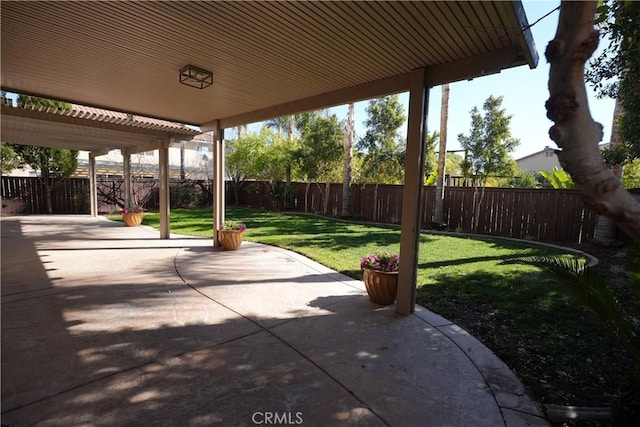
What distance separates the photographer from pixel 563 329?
3631 millimetres

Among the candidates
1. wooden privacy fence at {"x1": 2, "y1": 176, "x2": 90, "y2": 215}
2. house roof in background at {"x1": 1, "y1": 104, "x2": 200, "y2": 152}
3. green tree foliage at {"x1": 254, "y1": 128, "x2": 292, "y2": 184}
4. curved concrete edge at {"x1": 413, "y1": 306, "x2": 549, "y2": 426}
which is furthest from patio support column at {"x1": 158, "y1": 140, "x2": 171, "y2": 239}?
wooden privacy fence at {"x1": 2, "y1": 176, "x2": 90, "y2": 215}

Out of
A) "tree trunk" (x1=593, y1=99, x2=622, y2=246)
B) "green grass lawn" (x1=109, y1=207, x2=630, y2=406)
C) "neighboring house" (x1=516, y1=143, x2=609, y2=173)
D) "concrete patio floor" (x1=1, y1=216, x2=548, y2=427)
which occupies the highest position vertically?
"neighboring house" (x1=516, y1=143, x2=609, y2=173)

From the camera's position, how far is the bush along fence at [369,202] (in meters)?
8.96

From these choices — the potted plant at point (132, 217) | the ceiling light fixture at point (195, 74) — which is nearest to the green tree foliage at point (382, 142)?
the potted plant at point (132, 217)

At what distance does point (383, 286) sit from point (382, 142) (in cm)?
983

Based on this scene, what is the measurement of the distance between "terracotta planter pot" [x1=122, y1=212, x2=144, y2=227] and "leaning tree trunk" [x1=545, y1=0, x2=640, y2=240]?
11964 mm

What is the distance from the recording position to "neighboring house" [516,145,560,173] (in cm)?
3102

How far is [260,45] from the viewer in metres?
3.38

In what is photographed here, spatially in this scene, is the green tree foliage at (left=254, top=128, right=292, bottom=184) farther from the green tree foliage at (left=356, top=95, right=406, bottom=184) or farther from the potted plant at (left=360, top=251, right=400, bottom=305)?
the potted plant at (left=360, top=251, right=400, bottom=305)

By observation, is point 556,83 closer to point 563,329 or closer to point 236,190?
point 563,329

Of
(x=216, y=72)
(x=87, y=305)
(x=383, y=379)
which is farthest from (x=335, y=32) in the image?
(x=87, y=305)

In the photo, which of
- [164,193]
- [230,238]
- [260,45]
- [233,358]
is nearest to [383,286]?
[233,358]

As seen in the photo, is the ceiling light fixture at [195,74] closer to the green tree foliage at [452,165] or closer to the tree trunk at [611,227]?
the tree trunk at [611,227]

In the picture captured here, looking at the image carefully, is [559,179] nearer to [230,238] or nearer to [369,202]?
[369,202]
